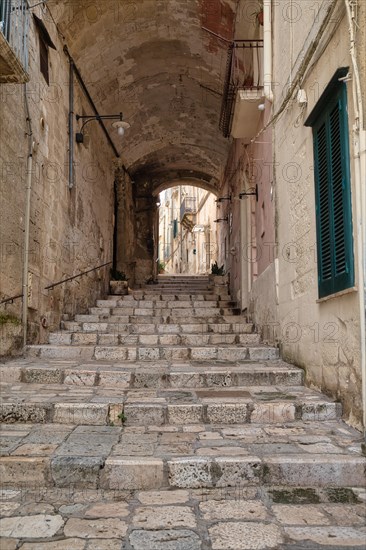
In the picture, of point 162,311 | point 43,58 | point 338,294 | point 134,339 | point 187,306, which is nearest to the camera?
point 338,294

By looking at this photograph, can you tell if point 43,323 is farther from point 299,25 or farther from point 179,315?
point 299,25

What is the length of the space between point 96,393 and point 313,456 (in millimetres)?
2155

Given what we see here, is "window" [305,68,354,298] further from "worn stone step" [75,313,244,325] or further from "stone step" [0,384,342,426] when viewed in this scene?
"worn stone step" [75,313,244,325]

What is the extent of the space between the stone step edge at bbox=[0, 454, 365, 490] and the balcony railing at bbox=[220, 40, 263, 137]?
5.77m

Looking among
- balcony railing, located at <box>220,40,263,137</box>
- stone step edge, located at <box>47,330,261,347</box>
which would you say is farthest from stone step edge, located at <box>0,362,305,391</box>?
balcony railing, located at <box>220,40,263,137</box>

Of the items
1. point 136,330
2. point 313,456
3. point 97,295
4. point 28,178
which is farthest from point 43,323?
point 313,456

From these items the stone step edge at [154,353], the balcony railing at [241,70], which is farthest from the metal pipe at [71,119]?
the stone step edge at [154,353]

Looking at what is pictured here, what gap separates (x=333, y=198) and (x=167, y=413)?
7.36 ft

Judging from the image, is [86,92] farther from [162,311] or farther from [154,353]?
[154,353]

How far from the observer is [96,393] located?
4.46 metres

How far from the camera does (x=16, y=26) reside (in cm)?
536

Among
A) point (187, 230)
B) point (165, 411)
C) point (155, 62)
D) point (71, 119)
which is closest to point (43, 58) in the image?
point (71, 119)

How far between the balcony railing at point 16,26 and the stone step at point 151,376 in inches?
122

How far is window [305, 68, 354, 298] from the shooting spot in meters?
3.65
